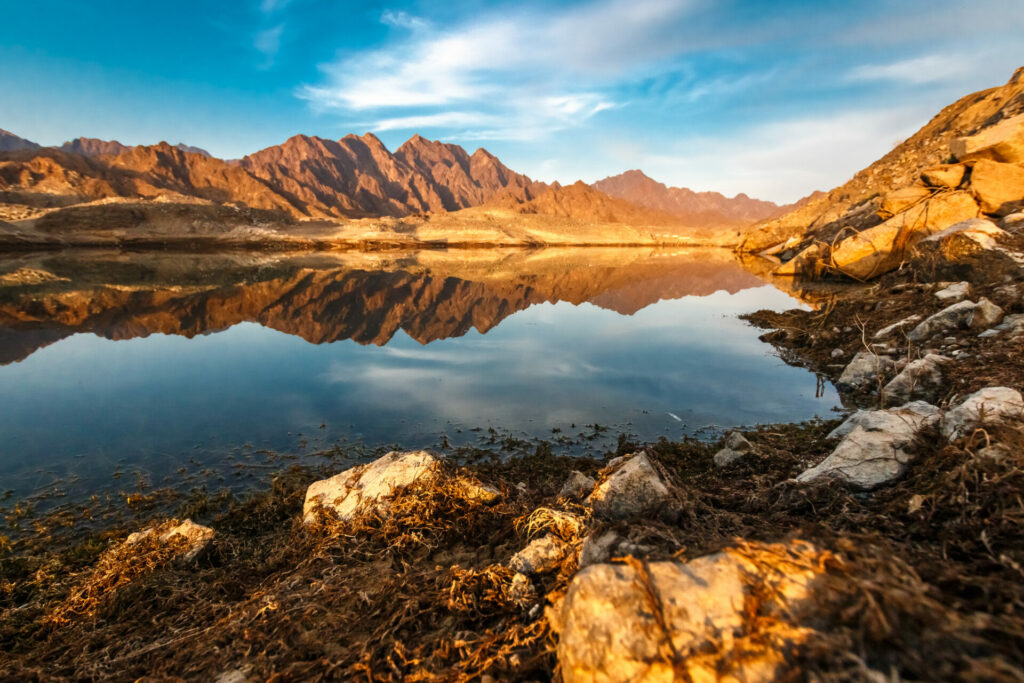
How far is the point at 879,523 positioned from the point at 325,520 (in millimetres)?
4816

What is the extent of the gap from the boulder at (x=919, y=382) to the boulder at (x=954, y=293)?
15.2ft

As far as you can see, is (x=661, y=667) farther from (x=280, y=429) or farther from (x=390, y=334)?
(x=390, y=334)

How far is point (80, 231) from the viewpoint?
5919cm

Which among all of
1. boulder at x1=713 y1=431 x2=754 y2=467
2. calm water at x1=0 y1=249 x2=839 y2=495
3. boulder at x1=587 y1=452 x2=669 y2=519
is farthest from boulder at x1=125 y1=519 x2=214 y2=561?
boulder at x1=713 y1=431 x2=754 y2=467

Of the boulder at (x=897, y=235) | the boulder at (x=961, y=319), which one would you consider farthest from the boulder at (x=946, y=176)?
the boulder at (x=961, y=319)

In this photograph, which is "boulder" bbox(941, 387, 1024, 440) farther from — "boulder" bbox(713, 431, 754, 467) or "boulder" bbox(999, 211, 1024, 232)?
"boulder" bbox(999, 211, 1024, 232)

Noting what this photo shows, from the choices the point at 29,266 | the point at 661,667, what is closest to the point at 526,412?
the point at 661,667

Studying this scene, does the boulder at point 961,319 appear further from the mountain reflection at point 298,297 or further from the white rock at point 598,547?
the mountain reflection at point 298,297

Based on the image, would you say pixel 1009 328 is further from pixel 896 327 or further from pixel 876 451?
pixel 876 451

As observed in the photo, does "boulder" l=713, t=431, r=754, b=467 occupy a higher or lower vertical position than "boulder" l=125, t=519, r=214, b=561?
higher

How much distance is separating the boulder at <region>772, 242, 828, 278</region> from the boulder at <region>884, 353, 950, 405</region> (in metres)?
22.8

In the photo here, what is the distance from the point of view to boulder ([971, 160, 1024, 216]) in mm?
15422

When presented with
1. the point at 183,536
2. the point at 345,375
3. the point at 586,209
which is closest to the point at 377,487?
the point at 183,536

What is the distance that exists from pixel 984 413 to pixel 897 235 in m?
19.1
